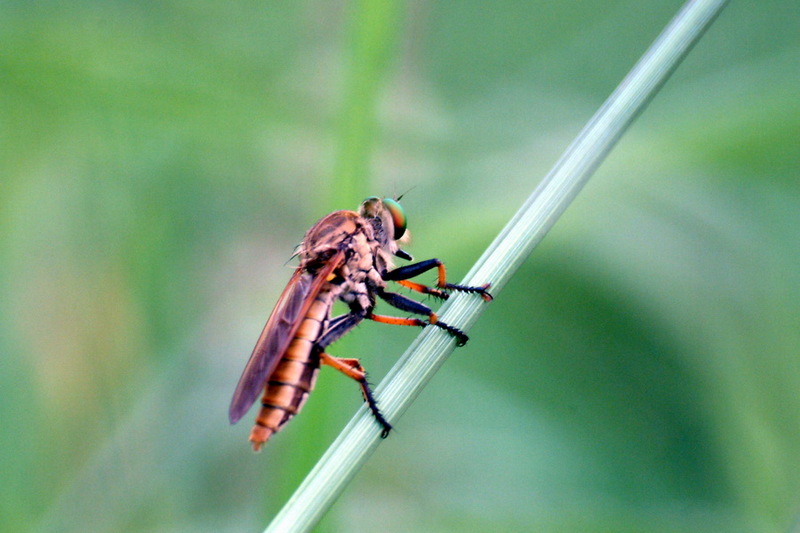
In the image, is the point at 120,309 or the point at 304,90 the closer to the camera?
the point at 120,309

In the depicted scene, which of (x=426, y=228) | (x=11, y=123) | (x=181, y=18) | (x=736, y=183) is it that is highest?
(x=736, y=183)

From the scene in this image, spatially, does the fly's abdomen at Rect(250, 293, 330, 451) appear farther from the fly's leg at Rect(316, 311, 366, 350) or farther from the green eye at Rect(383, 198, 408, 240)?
the green eye at Rect(383, 198, 408, 240)

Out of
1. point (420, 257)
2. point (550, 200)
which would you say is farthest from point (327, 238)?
point (550, 200)

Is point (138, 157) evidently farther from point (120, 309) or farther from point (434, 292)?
point (434, 292)

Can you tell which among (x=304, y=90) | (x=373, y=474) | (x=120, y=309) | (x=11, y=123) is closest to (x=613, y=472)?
(x=373, y=474)

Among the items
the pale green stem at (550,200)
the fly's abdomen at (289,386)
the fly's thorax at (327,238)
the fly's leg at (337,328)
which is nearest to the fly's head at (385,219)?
the fly's thorax at (327,238)

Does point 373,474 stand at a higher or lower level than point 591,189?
lower
